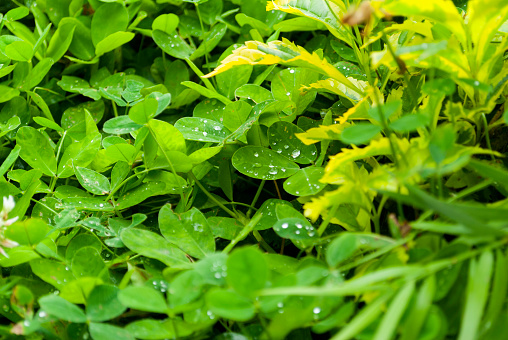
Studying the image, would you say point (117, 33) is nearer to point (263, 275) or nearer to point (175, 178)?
point (175, 178)

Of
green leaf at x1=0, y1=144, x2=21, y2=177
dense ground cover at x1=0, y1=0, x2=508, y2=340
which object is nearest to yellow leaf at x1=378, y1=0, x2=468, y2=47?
dense ground cover at x1=0, y1=0, x2=508, y2=340

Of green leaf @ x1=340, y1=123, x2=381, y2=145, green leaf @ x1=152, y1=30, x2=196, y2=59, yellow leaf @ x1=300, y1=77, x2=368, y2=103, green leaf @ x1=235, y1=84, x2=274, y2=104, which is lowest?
green leaf @ x1=235, y1=84, x2=274, y2=104

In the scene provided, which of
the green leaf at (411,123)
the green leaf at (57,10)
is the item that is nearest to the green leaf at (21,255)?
the green leaf at (411,123)

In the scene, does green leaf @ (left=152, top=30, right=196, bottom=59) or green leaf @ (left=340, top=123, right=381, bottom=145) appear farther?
green leaf @ (left=152, top=30, right=196, bottom=59)

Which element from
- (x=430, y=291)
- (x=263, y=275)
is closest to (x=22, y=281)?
(x=263, y=275)

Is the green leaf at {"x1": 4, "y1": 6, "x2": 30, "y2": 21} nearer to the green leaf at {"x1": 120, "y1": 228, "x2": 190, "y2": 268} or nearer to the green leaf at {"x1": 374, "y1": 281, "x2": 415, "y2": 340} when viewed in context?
the green leaf at {"x1": 120, "y1": 228, "x2": 190, "y2": 268}

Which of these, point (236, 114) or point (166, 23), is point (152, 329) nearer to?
point (236, 114)

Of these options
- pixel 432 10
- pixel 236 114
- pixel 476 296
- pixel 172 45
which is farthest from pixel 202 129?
pixel 476 296

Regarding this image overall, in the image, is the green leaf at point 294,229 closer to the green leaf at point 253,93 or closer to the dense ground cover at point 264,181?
the dense ground cover at point 264,181
